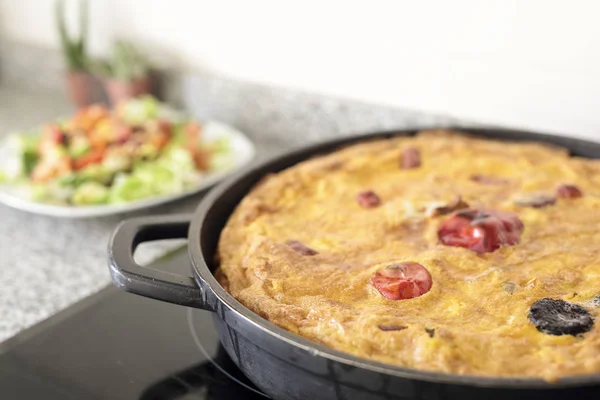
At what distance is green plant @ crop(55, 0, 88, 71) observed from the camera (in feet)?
7.09

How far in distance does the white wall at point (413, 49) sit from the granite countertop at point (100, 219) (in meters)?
0.05

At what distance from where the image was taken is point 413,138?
1363 millimetres

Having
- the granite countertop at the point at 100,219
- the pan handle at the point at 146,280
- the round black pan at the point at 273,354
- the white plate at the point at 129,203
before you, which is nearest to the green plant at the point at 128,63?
the granite countertop at the point at 100,219

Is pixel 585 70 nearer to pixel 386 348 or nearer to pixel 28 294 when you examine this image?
pixel 386 348

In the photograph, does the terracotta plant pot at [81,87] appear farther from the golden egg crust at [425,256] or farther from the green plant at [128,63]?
the golden egg crust at [425,256]

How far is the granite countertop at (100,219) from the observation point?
1268 mm

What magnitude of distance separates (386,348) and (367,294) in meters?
0.14

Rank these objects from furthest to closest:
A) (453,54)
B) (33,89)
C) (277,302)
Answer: (33,89) → (453,54) → (277,302)

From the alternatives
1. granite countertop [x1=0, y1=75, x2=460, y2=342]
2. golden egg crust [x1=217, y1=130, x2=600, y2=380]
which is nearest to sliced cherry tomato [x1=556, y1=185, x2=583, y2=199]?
golden egg crust [x1=217, y1=130, x2=600, y2=380]

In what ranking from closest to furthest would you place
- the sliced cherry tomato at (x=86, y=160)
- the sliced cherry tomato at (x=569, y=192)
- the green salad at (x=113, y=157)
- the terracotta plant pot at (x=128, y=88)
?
the sliced cherry tomato at (x=569, y=192) → the green salad at (x=113, y=157) → the sliced cherry tomato at (x=86, y=160) → the terracotta plant pot at (x=128, y=88)

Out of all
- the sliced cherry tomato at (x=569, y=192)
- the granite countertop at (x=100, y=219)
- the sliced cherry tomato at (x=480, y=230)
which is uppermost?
the sliced cherry tomato at (x=569, y=192)

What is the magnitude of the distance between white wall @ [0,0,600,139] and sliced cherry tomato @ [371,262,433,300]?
0.65m

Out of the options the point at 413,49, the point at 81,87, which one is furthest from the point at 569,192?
the point at 81,87

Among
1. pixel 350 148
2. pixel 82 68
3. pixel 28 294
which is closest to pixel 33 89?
pixel 82 68
